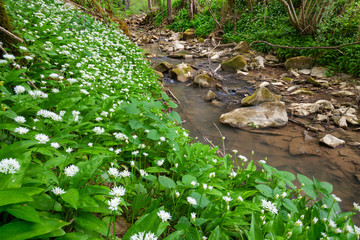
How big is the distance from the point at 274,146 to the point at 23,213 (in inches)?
181

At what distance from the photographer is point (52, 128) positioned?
1910mm

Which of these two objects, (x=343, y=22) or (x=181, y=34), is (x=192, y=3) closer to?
(x=181, y=34)

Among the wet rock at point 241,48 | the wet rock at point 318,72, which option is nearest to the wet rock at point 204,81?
the wet rock at point 318,72

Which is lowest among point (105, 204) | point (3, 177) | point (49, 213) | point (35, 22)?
point (105, 204)

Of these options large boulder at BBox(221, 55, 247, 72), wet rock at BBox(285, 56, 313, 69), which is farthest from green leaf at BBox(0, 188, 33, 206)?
wet rock at BBox(285, 56, 313, 69)

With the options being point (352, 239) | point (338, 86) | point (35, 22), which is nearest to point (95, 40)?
point (35, 22)

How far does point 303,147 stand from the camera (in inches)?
177

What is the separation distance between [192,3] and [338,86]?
1463 centimetres

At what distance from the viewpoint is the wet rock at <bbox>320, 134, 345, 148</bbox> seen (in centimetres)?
445

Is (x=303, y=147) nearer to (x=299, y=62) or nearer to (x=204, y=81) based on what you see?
(x=204, y=81)

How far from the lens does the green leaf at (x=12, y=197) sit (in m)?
0.89

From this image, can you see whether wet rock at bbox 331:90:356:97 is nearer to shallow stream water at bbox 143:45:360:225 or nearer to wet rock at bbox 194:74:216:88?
shallow stream water at bbox 143:45:360:225

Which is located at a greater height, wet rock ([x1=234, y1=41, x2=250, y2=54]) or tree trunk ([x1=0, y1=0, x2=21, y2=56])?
tree trunk ([x1=0, y1=0, x2=21, y2=56])

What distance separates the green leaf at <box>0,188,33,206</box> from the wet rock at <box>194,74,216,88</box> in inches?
283
